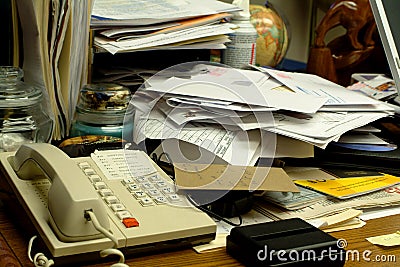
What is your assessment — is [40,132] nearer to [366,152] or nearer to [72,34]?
[72,34]

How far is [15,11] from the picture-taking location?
3.11 ft

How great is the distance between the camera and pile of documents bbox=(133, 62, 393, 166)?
0.87 meters

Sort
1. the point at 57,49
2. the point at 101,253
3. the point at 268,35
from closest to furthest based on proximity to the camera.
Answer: the point at 101,253, the point at 57,49, the point at 268,35

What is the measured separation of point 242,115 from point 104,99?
20cm

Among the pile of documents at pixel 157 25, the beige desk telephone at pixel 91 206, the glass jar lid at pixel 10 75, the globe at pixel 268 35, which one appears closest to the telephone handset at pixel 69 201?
the beige desk telephone at pixel 91 206

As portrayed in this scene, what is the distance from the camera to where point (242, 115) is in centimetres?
90

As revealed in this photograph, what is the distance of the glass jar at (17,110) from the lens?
863mm

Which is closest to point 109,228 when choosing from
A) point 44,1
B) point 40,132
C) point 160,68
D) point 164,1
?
point 40,132

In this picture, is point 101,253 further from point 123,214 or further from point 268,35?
point 268,35

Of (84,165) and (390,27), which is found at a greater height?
(390,27)

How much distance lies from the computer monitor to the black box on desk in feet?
1.53

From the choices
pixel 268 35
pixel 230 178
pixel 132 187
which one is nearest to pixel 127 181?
pixel 132 187

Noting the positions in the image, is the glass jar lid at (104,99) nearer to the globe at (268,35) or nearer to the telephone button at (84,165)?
the telephone button at (84,165)

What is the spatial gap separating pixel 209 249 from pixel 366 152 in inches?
14.2
